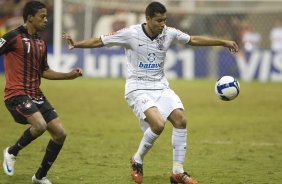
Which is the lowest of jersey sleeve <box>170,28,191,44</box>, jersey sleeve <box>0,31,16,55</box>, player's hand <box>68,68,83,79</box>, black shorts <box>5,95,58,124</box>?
black shorts <box>5,95,58,124</box>

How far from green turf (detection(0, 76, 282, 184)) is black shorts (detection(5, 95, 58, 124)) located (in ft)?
2.74

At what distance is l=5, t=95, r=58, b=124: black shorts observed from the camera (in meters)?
7.93

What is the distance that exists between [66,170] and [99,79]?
1545 centimetres

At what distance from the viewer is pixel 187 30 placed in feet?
85.7

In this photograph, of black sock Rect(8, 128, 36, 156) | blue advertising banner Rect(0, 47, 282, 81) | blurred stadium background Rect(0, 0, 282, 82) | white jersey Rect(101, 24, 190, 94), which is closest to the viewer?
black sock Rect(8, 128, 36, 156)

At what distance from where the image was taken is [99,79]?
24.5 metres

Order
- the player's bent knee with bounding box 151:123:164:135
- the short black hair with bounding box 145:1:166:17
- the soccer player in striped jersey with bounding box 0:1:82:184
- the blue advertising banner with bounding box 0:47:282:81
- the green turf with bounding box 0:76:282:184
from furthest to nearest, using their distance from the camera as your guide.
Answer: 1. the blue advertising banner with bounding box 0:47:282:81
2. the green turf with bounding box 0:76:282:184
3. the short black hair with bounding box 145:1:166:17
4. the player's bent knee with bounding box 151:123:164:135
5. the soccer player in striped jersey with bounding box 0:1:82:184

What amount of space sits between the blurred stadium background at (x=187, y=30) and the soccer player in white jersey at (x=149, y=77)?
14.8 meters

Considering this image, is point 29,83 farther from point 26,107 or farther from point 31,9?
point 31,9

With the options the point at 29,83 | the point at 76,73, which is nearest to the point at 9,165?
the point at 29,83

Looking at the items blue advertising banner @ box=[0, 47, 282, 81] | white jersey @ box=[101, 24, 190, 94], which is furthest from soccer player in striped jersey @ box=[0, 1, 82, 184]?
blue advertising banner @ box=[0, 47, 282, 81]

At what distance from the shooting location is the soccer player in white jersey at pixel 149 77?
834 centimetres

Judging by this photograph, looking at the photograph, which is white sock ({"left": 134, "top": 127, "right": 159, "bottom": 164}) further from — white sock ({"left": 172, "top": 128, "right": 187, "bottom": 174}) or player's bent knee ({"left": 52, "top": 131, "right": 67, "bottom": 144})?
player's bent knee ({"left": 52, "top": 131, "right": 67, "bottom": 144})

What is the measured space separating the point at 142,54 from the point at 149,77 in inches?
11.9
